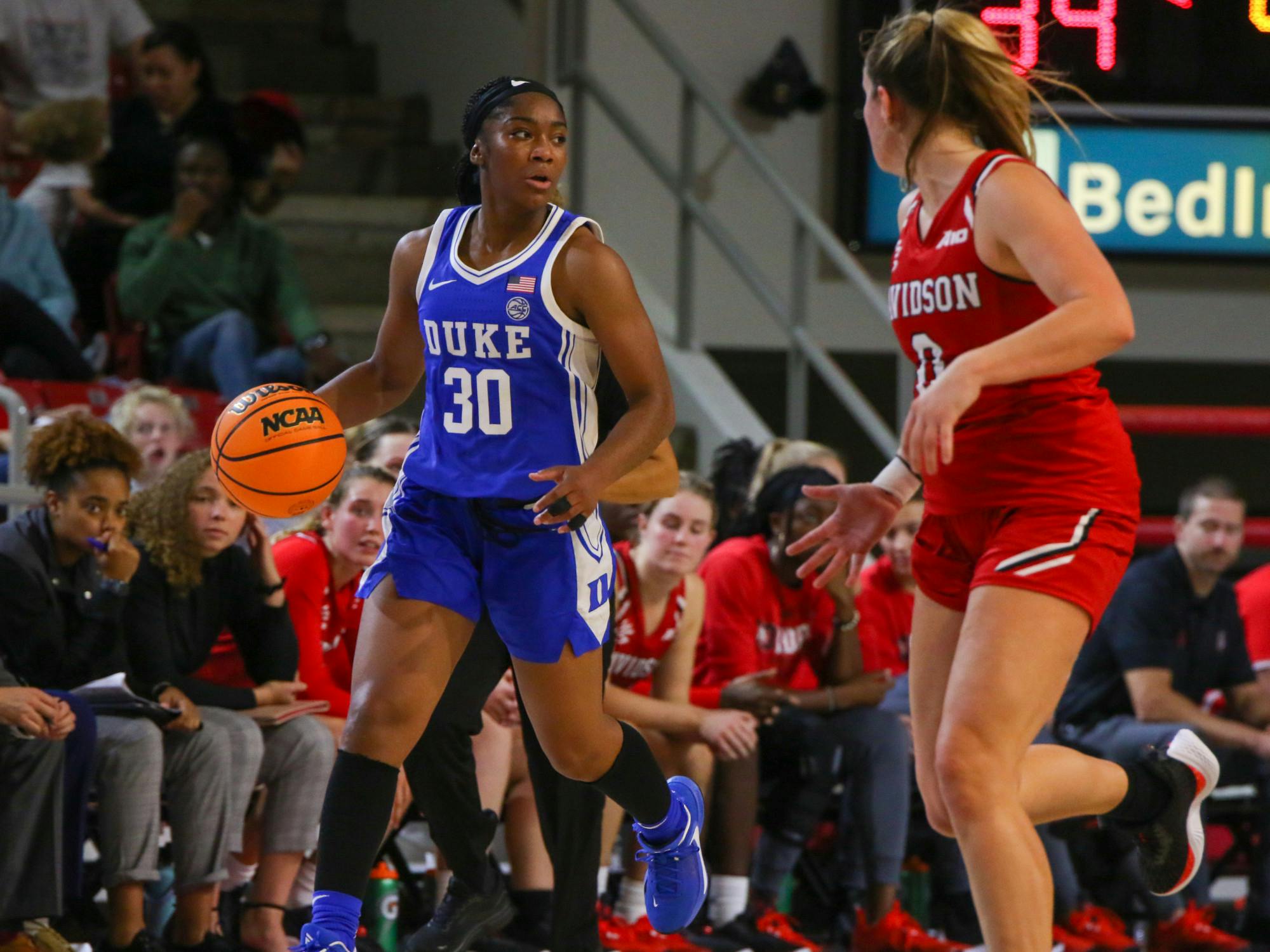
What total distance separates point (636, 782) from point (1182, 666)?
8.74ft

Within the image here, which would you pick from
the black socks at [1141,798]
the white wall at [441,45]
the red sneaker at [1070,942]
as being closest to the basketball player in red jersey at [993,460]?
the black socks at [1141,798]

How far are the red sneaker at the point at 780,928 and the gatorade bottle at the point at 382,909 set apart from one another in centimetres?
103

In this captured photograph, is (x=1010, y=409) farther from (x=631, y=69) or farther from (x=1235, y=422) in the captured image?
(x=631, y=69)

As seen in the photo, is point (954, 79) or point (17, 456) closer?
point (954, 79)

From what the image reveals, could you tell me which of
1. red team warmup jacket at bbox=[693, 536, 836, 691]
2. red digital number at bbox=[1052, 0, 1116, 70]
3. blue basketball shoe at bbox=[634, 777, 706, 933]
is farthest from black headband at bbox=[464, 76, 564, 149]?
red digital number at bbox=[1052, 0, 1116, 70]

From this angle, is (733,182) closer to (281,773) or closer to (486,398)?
(281,773)

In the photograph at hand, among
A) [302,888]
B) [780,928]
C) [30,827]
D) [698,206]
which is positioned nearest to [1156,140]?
[698,206]

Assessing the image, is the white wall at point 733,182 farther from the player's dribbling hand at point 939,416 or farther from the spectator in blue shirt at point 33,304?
the player's dribbling hand at point 939,416

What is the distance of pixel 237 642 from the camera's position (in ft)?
15.5

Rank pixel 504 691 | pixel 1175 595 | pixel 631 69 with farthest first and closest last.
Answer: pixel 631 69
pixel 1175 595
pixel 504 691

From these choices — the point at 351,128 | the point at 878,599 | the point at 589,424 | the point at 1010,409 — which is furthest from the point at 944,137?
the point at 351,128

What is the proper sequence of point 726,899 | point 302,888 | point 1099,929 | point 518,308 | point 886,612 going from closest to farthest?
point 518,308 < point 302,888 < point 726,899 < point 1099,929 < point 886,612

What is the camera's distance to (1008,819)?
2.96 m

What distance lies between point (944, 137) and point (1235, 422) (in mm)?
3729
